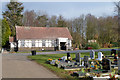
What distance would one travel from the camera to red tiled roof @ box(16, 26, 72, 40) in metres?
38.5

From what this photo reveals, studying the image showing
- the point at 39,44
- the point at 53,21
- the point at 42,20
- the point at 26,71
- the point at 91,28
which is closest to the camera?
the point at 26,71

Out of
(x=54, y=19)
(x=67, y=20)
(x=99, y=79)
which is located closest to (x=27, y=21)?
(x=54, y=19)

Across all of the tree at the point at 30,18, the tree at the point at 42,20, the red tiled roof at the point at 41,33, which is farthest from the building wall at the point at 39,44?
the tree at the point at 30,18

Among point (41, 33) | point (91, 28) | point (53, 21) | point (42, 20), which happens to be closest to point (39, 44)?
point (41, 33)

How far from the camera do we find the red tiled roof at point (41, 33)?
38.5m

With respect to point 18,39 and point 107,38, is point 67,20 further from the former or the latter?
point 18,39

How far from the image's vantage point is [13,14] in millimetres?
53344

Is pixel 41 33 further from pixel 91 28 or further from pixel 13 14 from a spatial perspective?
pixel 13 14

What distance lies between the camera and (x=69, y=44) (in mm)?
40031

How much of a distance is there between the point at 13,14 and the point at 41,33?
18.7 meters

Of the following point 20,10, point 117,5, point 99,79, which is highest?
point 20,10

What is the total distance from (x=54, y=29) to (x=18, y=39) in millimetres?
10890

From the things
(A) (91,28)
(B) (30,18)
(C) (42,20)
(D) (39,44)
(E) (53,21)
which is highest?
(B) (30,18)

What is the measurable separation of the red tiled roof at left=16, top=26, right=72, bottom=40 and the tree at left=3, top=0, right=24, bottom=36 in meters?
12.7
